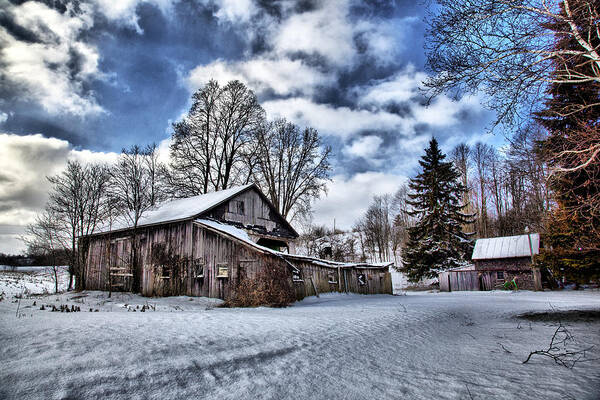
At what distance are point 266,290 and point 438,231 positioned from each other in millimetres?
23853

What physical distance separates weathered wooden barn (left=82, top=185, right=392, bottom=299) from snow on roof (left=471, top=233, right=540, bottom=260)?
11426 mm

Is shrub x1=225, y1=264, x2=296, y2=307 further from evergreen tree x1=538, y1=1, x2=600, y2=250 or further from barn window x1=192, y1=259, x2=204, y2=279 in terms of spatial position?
evergreen tree x1=538, y1=1, x2=600, y2=250

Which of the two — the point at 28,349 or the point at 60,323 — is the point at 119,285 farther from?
the point at 28,349

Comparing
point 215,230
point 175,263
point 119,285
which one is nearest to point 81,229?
point 119,285

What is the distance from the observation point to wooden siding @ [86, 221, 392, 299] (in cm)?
1477

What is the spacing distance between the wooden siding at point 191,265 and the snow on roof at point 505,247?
1413 centimetres

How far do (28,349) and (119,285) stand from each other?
19331 mm

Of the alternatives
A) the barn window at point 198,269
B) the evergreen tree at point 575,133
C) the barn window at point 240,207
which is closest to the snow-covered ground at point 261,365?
the evergreen tree at point 575,133

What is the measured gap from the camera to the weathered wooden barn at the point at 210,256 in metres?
15.0

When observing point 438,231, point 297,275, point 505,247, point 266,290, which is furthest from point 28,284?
point 505,247

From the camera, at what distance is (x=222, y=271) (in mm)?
15258

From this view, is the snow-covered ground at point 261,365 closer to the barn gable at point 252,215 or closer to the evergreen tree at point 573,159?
the evergreen tree at point 573,159

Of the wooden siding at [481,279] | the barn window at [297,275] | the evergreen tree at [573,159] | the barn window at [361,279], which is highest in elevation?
the evergreen tree at [573,159]

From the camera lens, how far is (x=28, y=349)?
2.91 meters
